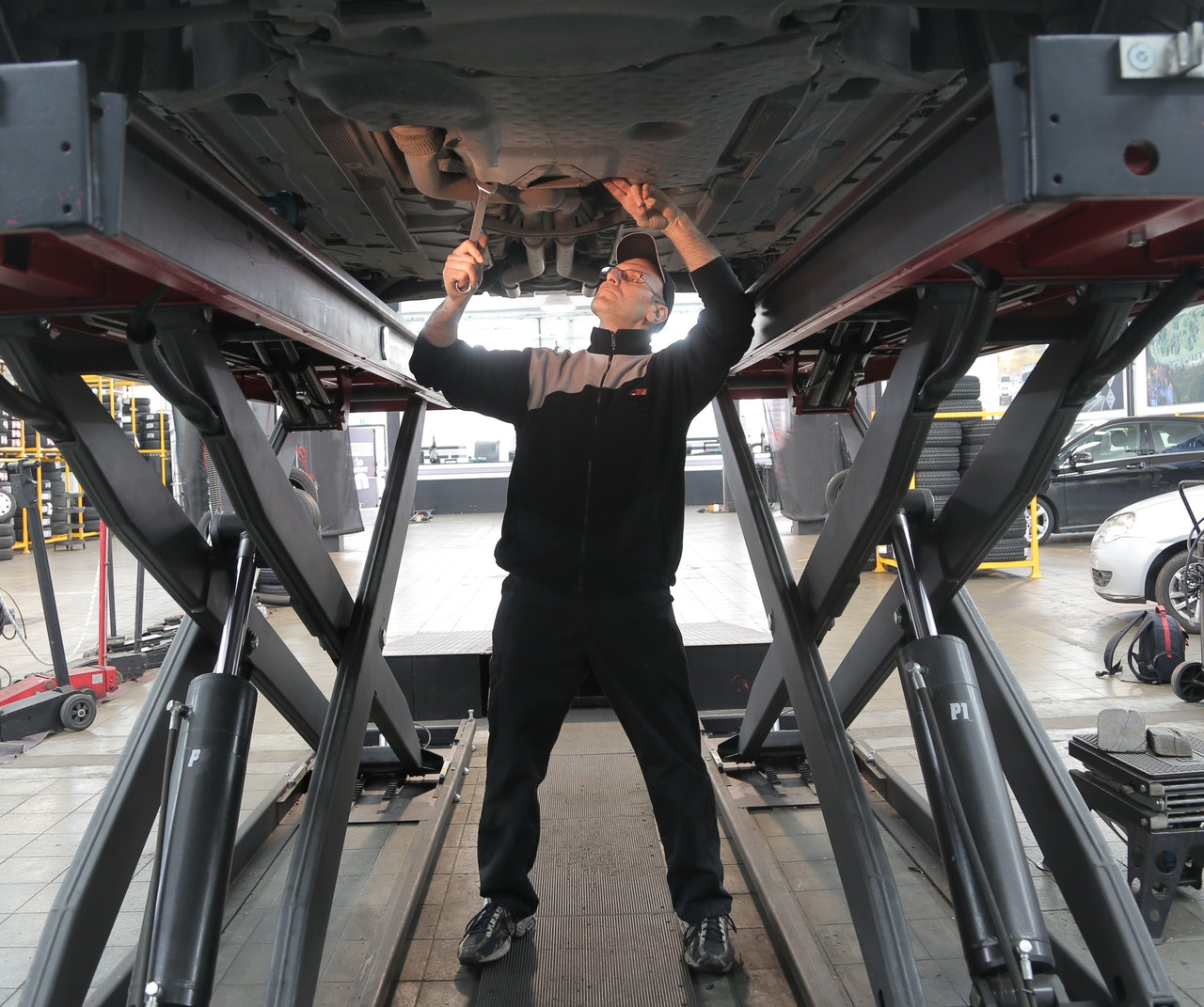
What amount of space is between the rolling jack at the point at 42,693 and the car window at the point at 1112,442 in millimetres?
9509

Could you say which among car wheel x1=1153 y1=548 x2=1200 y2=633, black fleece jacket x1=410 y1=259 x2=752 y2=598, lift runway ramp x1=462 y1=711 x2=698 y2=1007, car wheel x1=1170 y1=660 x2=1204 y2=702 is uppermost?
black fleece jacket x1=410 y1=259 x2=752 y2=598

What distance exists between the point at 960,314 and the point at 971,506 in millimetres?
579

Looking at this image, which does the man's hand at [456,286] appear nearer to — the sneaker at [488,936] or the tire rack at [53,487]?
the sneaker at [488,936]

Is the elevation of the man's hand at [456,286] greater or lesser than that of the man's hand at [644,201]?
lesser

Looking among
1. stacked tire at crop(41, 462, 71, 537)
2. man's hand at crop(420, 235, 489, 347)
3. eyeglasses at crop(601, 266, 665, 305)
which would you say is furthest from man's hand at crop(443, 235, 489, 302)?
stacked tire at crop(41, 462, 71, 537)

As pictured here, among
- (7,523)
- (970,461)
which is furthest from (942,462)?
(7,523)

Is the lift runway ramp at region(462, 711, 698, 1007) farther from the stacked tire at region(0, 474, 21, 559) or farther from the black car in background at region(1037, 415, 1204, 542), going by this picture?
the stacked tire at region(0, 474, 21, 559)

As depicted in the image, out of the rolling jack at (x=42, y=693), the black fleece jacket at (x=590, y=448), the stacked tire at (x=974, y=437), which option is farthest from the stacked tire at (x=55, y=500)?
the black fleece jacket at (x=590, y=448)

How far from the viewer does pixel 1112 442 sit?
984 centimetres

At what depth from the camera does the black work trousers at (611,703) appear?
7.42 feet

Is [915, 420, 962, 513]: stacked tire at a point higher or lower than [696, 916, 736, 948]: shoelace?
higher

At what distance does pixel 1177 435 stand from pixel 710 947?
9597mm

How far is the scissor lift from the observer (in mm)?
1195

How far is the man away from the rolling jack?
3197 millimetres
